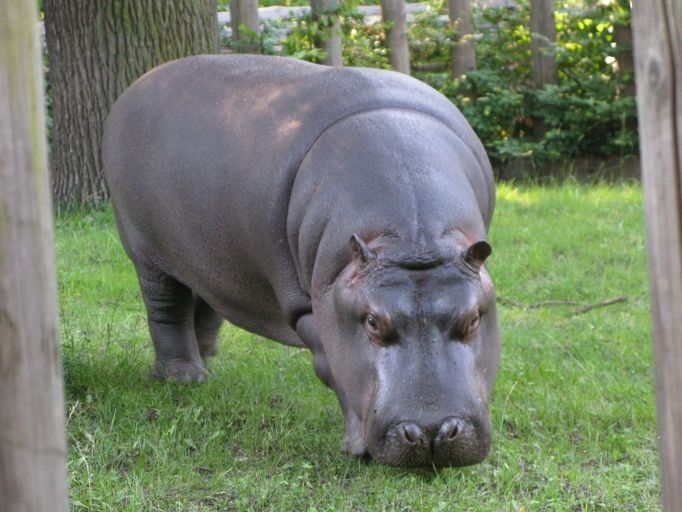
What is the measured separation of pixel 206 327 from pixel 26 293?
4742 millimetres

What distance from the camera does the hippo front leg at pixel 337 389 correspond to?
4.49 m

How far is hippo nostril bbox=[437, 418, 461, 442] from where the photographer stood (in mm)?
3746

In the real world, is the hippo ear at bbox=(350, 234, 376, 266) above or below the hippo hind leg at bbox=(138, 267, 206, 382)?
above

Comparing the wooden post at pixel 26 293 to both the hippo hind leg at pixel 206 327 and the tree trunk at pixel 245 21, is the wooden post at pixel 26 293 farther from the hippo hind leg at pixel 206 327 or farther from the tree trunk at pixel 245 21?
the tree trunk at pixel 245 21

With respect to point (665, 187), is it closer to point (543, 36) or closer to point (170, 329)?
point (170, 329)

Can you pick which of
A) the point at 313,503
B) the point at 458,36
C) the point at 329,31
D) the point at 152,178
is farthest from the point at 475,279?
the point at 458,36

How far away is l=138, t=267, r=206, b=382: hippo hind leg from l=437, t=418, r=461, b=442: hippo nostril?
223 cm

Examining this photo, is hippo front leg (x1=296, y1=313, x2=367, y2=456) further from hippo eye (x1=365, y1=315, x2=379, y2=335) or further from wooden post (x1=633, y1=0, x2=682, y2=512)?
wooden post (x1=633, y1=0, x2=682, y2=512)

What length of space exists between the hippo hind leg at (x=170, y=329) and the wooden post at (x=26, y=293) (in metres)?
4.19

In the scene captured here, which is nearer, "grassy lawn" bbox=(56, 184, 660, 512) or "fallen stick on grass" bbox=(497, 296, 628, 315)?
"grassy lawn" bbox=(56, 184, 660, 512)

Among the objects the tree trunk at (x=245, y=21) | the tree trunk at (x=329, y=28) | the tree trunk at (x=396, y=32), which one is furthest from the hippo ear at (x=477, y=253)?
the tree trunk at (x=396, y=32)

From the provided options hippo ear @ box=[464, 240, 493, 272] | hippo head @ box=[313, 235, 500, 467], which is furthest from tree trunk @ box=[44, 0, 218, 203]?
hippo ear @ box=[464, 240, 493, 272]

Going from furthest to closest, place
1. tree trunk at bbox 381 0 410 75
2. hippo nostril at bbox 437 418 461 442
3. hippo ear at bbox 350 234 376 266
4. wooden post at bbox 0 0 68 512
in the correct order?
tree trunk at bbox 381 0 410 75 → hippo ear at bbox 350 234 376 266 → hippo nostril at bbox 437 418 461 442 → wooden post at bbox 0 0 68 512

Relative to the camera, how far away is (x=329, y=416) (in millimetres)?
5168
